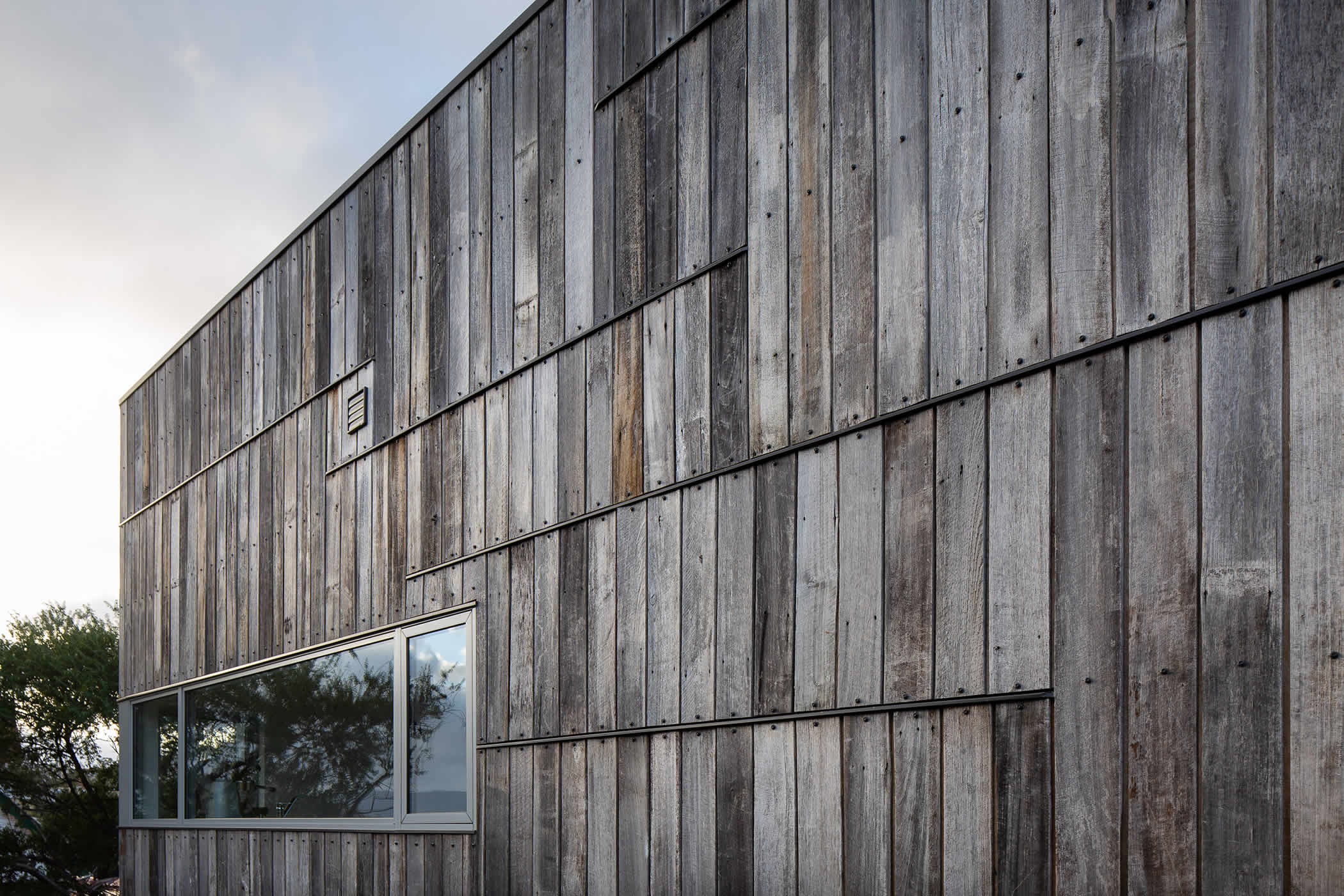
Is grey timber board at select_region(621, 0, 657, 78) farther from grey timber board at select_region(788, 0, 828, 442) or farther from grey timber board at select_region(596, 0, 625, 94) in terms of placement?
grey timber board at select_region(788, 0, 828, 442)

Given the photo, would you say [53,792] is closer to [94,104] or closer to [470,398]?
[94,104]

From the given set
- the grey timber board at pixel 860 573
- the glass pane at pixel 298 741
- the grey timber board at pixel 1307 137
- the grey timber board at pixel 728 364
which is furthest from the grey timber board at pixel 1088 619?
the glass pane at pixel 298 741

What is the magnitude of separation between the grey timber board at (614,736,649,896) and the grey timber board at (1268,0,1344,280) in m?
2.41

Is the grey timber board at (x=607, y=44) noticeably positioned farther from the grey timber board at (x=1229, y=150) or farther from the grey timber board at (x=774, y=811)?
the grey timber board at (x=774, y=811)

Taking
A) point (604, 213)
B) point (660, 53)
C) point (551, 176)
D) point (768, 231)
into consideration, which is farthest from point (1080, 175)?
point (551, 176)

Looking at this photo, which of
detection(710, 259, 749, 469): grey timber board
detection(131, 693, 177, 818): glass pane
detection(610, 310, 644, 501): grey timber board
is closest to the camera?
detection(710, 259, 749, 469): grey timber board

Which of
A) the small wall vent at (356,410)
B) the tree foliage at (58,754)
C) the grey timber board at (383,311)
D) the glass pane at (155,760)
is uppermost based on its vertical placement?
the grey timber board at (383,311)

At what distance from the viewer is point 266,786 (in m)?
6.35

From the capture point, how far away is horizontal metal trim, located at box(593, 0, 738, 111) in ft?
12.0

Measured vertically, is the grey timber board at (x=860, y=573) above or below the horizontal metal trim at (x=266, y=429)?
below

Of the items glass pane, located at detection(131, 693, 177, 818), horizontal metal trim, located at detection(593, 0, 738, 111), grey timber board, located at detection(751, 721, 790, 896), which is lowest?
glass pane, located at detection(131, 693, 177, 818)

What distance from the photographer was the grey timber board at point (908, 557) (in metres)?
2.82

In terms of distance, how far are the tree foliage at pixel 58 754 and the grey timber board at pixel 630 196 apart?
16.1m

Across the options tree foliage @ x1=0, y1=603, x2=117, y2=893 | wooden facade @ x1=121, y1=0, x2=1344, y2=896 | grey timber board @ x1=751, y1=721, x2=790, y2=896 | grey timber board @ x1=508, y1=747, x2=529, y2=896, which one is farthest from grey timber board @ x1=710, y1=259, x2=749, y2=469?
tree foliage @ x1=0, y1=603, x2=117, y2=893
